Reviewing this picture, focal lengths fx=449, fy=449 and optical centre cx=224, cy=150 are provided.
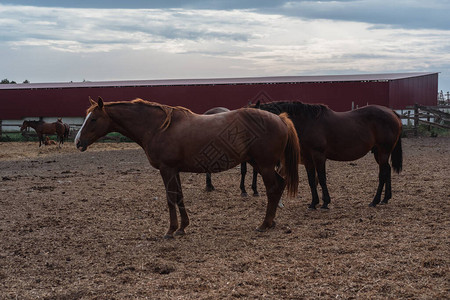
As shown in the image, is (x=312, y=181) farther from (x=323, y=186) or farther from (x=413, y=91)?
(x=413, y=91)

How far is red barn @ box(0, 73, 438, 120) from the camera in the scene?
80.6ft

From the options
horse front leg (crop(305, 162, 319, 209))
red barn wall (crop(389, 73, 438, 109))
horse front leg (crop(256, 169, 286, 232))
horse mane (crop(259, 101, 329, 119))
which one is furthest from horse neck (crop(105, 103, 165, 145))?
red barn wall (crop(389, 73, 438, 109))

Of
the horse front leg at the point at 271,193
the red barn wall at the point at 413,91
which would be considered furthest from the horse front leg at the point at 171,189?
the red barn wall at the point at 413,91

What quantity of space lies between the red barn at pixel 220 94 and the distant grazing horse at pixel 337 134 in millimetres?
15845

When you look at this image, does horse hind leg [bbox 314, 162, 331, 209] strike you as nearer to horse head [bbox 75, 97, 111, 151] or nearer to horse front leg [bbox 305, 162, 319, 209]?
horse front leg [bbox 305, 162, 319, 209]

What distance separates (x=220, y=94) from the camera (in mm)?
25750

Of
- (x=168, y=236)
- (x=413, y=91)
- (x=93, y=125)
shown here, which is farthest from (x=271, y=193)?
(x=413, y=91)

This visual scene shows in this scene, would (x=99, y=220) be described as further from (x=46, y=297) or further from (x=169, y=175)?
(x=46, y=297)

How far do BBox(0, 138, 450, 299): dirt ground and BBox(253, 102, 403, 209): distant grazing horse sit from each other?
0.57m

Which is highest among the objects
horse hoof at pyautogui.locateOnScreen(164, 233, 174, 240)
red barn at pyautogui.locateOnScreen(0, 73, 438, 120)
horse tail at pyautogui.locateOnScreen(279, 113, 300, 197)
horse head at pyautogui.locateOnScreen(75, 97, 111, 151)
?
red barn at pyautogui.locateOnScreen(0, 73, 438, 120)

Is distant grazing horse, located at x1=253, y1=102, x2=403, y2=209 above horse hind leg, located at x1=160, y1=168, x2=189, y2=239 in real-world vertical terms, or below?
above

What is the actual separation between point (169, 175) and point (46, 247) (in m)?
1.66

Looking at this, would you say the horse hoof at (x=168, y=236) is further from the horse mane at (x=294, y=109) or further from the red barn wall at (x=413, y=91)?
the red barn wall at (x=413, y=91)

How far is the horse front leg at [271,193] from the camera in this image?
5.72m
